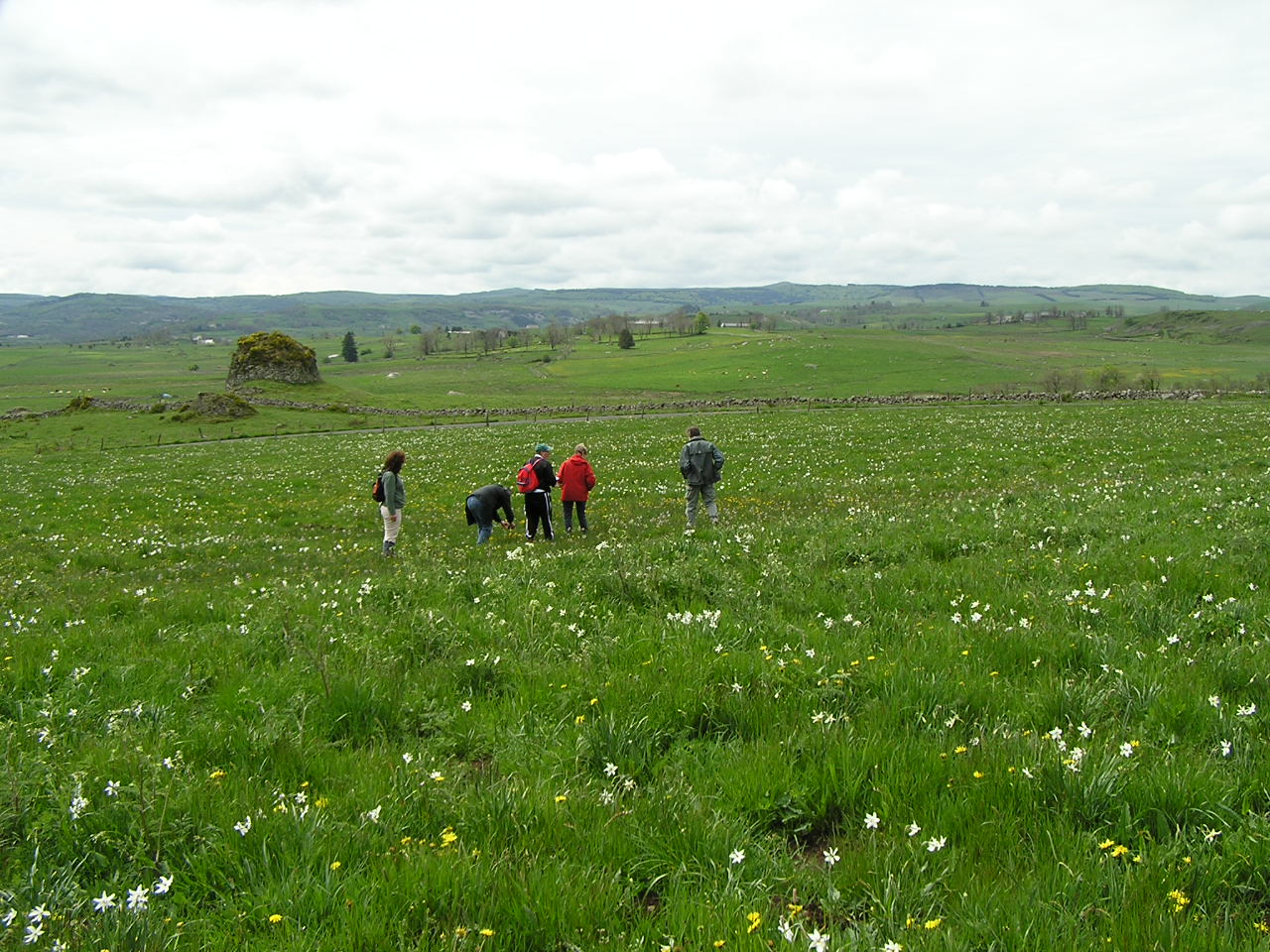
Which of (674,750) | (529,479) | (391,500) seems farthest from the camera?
(529,479)

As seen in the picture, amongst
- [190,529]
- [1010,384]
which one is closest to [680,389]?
[1010,384]

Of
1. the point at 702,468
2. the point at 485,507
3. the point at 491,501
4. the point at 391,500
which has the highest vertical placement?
the point at 702,468

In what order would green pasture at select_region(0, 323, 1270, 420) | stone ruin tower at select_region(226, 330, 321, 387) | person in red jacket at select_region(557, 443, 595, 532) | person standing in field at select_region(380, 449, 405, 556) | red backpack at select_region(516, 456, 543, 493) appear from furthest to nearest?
1. stone ruin tower at select_region(226, 330, 321, 387)
2. green pasture at select_region(0, 323, 1270, 420)
3. person in red jacket at select_region(557, 443, 595, 532)
4. red backpack at select_region(516, 456, 543, 493)
5. person standing in field at select_region(380, 449, 405, 556)

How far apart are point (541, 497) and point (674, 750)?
12.9 meters

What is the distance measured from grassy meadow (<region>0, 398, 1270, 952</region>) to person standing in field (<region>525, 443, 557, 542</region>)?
17.9 ft

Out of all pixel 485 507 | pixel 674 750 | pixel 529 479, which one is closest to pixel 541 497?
pixel 529 479

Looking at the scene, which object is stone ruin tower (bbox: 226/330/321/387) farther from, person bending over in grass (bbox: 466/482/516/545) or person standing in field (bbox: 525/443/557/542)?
person standing in field (bbox: 525/443/557/542)

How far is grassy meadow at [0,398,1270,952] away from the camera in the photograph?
3.36m

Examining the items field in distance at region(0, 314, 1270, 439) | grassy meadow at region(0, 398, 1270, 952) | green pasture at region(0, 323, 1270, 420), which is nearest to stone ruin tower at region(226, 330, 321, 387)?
field in distance at region(0, 314, 1270, 439)

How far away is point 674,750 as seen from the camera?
4.95m

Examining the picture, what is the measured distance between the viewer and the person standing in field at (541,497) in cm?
1739

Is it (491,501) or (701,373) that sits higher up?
(701,373)

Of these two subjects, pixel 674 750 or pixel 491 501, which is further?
pixel 491 501

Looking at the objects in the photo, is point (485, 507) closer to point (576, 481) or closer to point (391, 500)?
point (391, 500)
